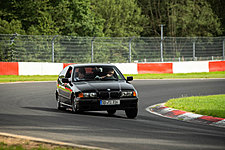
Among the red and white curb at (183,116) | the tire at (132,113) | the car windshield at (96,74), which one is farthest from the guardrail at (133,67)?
the tire at (132,113)

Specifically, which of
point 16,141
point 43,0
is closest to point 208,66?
point 43,0

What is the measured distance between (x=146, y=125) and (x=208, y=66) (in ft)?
84.4

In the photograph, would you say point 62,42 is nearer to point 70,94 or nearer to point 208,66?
point 208,66

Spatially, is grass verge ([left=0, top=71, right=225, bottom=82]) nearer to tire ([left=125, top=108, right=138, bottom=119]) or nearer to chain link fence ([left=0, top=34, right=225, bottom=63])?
chain link fence ([left=0, top=34, right=225, bottom=63])

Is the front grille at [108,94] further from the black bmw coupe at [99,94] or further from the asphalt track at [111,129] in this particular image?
the asphalt track at [111,129]

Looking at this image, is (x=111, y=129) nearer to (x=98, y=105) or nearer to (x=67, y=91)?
(x=98, y=105)

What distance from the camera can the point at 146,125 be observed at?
1006cm

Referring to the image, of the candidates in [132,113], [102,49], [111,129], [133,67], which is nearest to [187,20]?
[102,49]

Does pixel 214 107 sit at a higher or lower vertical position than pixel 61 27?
lower

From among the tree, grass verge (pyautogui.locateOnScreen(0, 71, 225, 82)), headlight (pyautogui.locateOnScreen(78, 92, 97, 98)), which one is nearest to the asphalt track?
Result: headlight (pyautogui.locateOnScreen(78, 92, 97, 98))

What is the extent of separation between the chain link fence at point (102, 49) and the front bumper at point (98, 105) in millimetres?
20126

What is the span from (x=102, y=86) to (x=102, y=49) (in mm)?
22931

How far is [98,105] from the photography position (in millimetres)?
11469

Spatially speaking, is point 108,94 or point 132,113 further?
point 132,113
